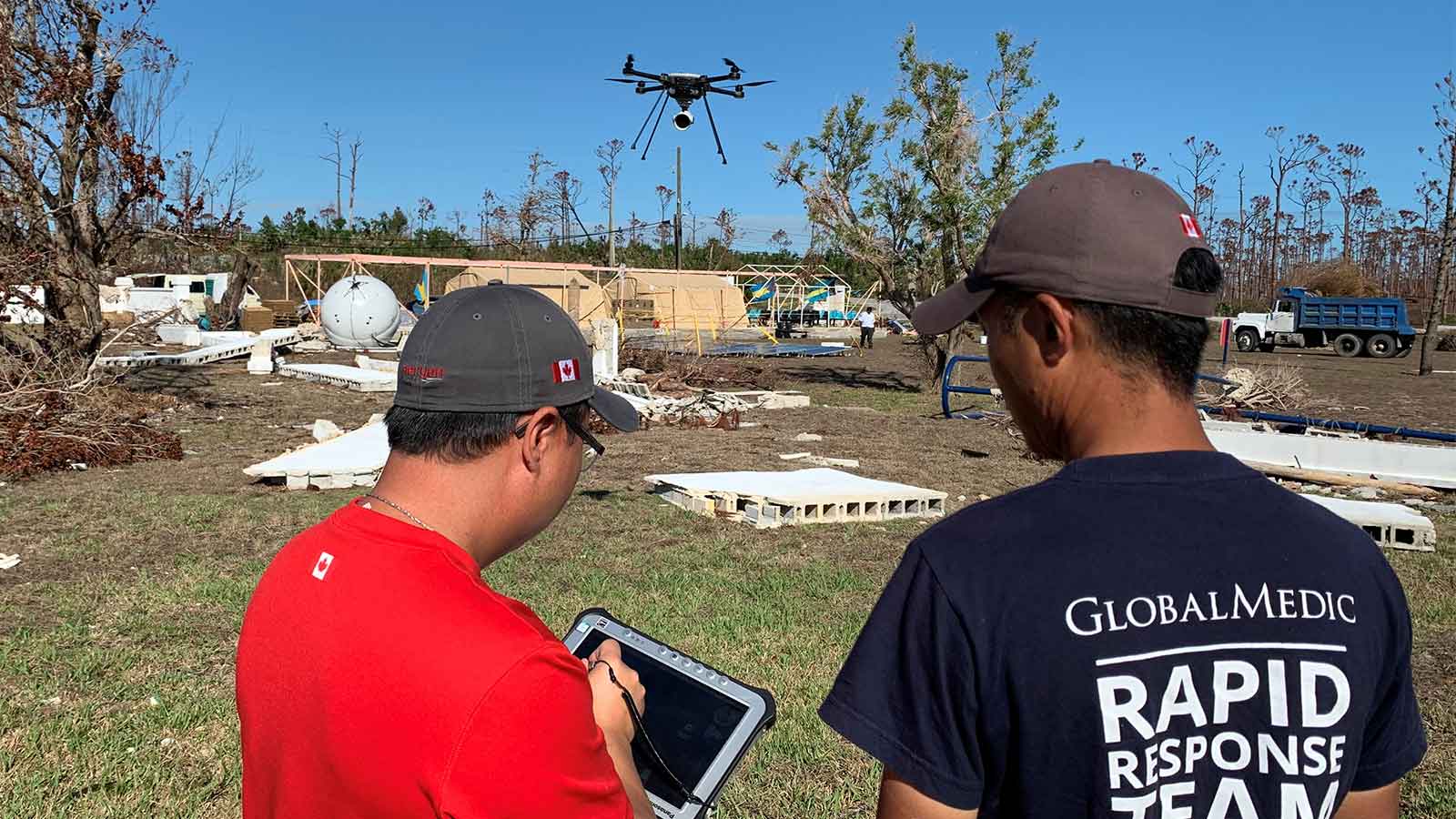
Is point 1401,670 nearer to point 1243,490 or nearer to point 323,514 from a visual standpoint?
point 1243,490

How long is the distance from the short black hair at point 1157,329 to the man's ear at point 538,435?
2.78 ft

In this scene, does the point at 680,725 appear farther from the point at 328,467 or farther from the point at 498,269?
the point at 498,269

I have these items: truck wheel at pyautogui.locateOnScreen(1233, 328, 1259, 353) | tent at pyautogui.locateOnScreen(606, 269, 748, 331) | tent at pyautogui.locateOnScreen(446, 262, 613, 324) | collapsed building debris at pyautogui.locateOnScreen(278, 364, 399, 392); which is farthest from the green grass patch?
truck wheel at pyautogui.locateOnScreen(1233, 328, 1259, 353)

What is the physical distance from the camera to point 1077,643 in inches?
51.3

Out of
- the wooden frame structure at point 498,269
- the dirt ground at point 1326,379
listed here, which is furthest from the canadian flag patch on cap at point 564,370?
the wooden frame structure at point 498,269

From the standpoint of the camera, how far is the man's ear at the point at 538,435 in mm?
1760

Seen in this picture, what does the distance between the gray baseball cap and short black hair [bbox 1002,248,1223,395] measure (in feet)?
2.72

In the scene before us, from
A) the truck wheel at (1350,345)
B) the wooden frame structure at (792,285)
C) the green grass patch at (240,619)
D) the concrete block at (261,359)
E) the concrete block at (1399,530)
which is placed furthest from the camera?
the wooden frame structure at (792,285)

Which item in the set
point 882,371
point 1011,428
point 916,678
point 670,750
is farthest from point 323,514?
point 882,371

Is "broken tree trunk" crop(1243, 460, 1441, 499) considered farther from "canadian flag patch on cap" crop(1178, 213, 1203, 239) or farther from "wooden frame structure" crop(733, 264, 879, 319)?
"wooden frame structure" crop(733, 264, 879, 319)

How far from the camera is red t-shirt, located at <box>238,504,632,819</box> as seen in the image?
1377 mm

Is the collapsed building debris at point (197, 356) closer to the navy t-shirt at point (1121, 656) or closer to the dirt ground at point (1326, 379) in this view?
the dirt ground at point (1326, 379)

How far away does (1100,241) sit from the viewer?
146 centimetres

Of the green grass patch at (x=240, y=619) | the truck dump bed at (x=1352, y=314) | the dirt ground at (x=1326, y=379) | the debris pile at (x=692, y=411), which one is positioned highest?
the truck dump bed at (x=1352, y=314)
